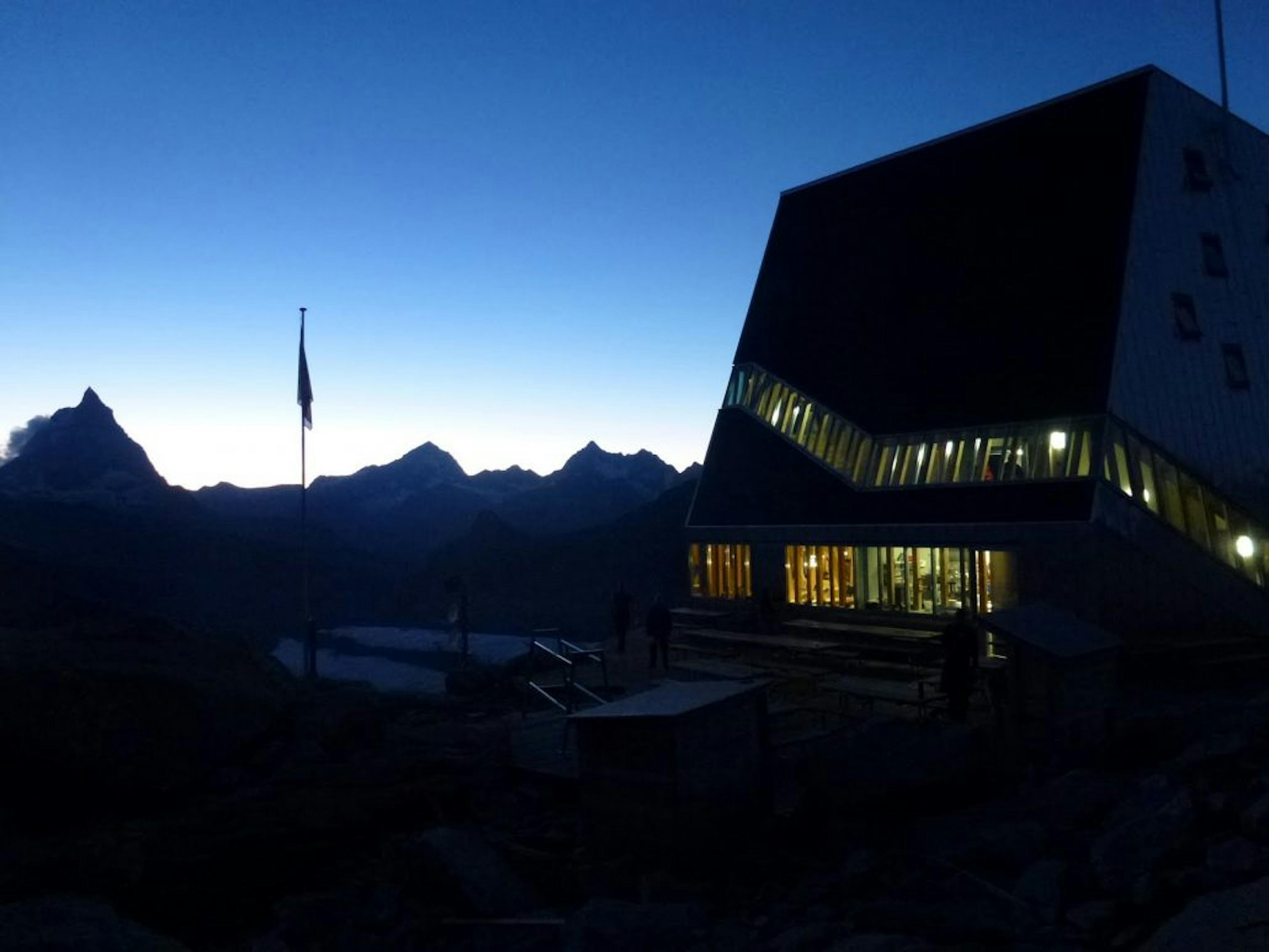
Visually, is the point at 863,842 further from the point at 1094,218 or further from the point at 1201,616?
the point at 1094,218

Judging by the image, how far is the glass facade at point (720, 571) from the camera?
29875 millimetres

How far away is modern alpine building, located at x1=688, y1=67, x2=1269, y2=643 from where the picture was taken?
68.8ft

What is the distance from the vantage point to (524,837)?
1197cm

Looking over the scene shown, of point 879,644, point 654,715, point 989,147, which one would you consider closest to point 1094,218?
point 989,147

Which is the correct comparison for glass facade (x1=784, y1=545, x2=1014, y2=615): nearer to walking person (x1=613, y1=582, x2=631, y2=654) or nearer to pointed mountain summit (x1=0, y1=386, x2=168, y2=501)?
walking person (x1=613, y1=582, x2=631, y2=654)

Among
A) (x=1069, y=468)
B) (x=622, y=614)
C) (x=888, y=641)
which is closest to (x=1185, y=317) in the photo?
(x=1069, y=468)

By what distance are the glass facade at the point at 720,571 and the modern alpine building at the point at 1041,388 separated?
11 cm

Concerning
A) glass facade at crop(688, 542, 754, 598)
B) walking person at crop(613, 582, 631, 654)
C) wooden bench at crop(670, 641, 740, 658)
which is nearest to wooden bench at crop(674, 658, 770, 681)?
wooden bench at crop(670, 641, 740, 658)

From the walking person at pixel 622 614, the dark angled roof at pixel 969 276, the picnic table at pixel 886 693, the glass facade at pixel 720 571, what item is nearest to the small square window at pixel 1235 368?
the dark angled roof at pixel 969 276

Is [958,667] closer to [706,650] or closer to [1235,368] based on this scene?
[706,650]

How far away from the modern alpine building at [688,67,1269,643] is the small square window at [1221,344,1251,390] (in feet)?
0.16

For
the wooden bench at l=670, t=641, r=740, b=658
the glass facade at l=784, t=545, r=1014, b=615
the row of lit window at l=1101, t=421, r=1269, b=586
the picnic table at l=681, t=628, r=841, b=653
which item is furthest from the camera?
the wooden bench at l=670, t=641, r=740, b=658

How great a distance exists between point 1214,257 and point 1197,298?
1.51 m

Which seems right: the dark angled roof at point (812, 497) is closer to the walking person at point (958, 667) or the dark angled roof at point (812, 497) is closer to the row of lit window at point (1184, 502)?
the row of lit window at point (1184, 502)
